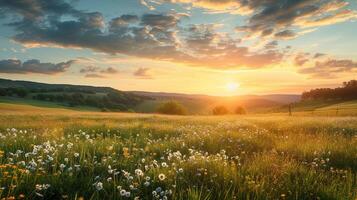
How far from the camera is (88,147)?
8164mm

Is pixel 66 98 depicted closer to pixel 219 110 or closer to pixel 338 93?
pixel 219 110

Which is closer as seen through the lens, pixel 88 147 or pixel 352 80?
pixel 88 147

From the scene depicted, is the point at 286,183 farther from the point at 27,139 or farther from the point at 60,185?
the point at 27,139

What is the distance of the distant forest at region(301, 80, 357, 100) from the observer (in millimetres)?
134375

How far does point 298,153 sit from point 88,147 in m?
5.29

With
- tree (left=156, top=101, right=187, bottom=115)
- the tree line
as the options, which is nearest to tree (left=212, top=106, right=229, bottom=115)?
tree (left=156, top=101, right=187, bottom=115)

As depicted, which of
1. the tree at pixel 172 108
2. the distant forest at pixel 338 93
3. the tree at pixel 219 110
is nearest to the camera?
the tree at pixel 172 108

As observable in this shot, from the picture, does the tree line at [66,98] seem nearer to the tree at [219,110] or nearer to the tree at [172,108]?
the tree at [172,108]

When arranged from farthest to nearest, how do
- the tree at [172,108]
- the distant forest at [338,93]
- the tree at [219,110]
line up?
the distant forest at [338,93], the tree at [219,110], the tree at [172,108]

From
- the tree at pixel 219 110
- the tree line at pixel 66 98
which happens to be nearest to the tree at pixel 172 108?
the tree at pixel 219 110

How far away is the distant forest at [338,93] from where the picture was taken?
13438cm

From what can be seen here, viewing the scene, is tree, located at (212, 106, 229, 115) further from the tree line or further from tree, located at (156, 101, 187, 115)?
the tree line

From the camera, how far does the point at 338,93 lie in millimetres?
138875

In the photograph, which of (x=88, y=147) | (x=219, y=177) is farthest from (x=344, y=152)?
(x=88, y=147)
